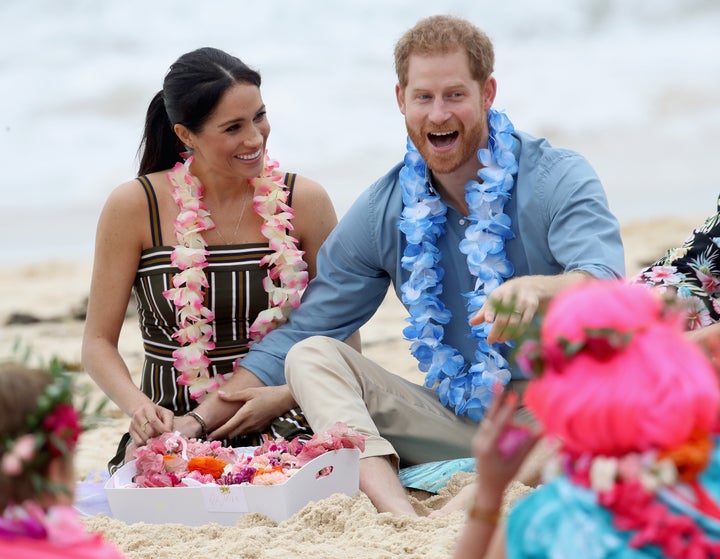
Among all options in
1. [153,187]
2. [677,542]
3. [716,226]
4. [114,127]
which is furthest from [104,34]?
[677,542]

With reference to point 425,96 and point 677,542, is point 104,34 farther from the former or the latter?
point 677,542

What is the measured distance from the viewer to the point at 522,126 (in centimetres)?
1678

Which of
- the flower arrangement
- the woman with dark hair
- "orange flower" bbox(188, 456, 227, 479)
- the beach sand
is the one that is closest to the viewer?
the beach sand

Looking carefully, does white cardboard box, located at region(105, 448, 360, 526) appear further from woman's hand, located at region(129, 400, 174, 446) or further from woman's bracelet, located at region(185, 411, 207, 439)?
woman's bracelet, located at region(185, 411, 207, 439)

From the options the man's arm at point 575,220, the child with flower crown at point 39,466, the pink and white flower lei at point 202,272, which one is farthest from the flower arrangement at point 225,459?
the child with flower crown at point 39,466

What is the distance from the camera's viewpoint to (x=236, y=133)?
3877 mm

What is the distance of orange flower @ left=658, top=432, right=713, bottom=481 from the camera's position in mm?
1285

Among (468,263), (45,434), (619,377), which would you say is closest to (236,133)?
(468,263)

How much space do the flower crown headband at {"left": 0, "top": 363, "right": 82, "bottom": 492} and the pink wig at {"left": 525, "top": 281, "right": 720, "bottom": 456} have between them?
0.70m

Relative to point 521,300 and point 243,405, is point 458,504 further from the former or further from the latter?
point 243,405

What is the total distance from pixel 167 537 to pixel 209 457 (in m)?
0.36

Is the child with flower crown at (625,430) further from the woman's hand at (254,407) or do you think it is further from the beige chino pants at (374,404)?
the woman's hand at (254,407)

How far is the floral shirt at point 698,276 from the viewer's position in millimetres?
3277

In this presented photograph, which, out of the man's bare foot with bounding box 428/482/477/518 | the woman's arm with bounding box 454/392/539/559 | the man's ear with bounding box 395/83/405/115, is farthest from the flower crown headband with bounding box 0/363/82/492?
the man's ear with bounding box 395/83/405/115
